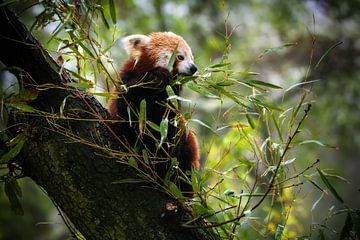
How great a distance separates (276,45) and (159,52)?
3312mm

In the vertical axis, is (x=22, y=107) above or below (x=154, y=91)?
above

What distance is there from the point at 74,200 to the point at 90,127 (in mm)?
303

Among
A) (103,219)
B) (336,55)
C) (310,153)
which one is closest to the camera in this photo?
(103,219)

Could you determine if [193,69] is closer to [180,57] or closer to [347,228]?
[180,57]

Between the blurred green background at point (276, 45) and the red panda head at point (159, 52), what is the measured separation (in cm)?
182

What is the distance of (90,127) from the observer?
1.79 meters

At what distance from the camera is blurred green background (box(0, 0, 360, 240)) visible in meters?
4.88

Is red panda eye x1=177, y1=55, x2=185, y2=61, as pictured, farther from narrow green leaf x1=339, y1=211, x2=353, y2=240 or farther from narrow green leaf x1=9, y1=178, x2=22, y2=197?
narrow green leaf x1=339, y1=211, x2=353, y2=240

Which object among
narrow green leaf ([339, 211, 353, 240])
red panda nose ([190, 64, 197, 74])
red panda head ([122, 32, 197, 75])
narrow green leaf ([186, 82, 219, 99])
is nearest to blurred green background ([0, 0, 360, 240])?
red panda head ([122, 32, 197, 75])

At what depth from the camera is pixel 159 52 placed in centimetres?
256

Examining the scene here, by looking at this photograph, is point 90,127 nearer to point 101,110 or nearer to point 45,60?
point 101,110

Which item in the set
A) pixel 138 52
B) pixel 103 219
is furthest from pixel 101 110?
pixel 138 52

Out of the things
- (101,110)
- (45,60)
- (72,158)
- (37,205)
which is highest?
(45,60)

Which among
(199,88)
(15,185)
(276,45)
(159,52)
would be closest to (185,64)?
(159,52)
